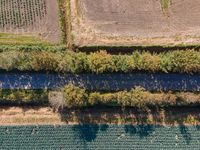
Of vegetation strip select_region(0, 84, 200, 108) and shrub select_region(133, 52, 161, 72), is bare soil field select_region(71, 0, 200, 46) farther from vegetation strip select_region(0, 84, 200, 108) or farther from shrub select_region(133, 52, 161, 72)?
vegetation strip select_region(0, 84, 200, 108)

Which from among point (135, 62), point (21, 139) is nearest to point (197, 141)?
point (135, 62)

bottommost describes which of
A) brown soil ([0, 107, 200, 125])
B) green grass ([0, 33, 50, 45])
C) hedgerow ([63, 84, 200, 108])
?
brown soil ([0, 107, 200, 125])

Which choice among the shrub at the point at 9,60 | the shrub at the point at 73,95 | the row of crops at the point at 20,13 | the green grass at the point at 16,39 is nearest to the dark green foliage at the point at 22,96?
the shrub at the point at 73,95

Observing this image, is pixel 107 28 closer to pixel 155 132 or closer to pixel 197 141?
pixel 155 132

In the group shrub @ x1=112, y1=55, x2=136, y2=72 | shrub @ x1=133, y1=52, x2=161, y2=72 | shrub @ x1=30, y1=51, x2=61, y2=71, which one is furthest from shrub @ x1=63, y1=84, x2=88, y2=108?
shrub @ x1=133, y1=52, x2=161, y2=72

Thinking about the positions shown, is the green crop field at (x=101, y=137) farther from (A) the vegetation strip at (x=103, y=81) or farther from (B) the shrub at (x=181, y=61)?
(B) the shrub at (x=181, y=61)

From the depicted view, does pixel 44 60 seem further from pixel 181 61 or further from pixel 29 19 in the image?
pixel 181 61

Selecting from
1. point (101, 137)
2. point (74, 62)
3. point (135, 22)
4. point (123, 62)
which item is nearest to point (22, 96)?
point (74, 62)
